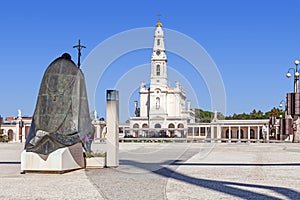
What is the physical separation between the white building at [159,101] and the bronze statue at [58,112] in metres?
64.7

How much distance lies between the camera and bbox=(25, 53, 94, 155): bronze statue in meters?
11.4

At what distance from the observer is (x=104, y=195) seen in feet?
25.5

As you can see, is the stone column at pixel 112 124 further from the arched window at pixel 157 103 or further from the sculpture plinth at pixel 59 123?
the arched window at pixel 157 103

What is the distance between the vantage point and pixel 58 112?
11.8 meters

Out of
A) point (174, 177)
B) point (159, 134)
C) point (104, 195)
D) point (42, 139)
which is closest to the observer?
point (104, 195)

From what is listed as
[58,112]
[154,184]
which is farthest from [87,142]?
[154,184]

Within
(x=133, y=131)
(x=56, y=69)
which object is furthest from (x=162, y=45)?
(x=56, y=69)

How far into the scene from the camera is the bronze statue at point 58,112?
11.4 m

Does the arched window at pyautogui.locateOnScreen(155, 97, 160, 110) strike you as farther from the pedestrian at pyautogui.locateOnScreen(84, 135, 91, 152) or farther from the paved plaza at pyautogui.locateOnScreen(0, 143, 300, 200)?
the paved plaza at pyautogui.locateOnScreen(0, 143, 300, 200)

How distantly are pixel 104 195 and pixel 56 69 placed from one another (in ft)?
17.5

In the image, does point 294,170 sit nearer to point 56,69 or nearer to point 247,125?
point 56,69

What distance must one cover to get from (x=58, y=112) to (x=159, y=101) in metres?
75.9

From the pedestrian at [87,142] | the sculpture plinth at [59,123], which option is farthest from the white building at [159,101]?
the sculpture plinth at [59,123]

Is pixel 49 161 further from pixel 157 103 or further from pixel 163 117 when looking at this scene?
pixel 157 103
